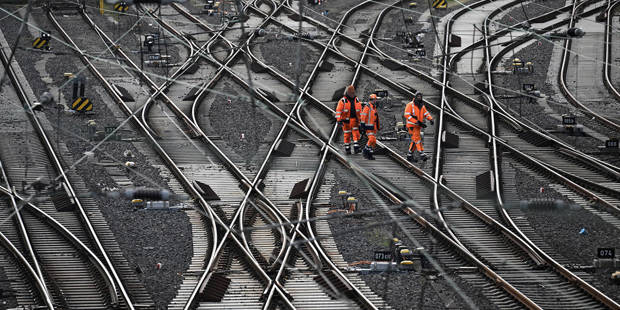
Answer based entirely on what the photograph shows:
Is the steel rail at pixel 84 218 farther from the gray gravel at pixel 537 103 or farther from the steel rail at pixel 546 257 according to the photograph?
the gray gravel at pixel 537 103

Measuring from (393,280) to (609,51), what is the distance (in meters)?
15.3

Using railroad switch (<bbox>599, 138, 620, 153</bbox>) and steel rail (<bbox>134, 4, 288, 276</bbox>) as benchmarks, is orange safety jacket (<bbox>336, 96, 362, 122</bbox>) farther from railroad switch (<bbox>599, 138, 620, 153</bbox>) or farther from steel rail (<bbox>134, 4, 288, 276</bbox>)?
railroad switch (<bbox>599, 138, 620, 153</bbox>)

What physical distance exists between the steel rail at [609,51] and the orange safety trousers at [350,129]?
278 inches

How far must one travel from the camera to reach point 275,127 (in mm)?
18703

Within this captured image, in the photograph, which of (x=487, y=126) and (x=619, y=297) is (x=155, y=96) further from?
(x=619, y=297)

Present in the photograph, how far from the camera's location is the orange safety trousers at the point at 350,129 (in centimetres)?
1655

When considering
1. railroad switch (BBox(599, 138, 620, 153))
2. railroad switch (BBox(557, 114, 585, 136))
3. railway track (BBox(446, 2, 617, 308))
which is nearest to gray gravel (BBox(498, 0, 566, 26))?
railroad switch (BBox(557, 114, 585, 136))

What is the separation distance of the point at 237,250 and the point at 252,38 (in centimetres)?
1433

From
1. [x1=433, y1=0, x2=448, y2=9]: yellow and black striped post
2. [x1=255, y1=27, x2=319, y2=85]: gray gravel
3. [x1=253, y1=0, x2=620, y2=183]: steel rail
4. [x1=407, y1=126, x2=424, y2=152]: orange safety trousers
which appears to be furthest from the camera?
[x1=433, y1=0, x2=448, y2=9]: yellow and black striped post

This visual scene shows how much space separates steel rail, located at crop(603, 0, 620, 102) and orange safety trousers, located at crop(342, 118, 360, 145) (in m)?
7.07

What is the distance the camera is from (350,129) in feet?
55.0

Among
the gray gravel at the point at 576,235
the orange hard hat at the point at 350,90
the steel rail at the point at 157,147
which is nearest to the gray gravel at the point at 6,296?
the steel rail at the point at 157,147

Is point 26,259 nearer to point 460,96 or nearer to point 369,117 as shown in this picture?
point 369,117

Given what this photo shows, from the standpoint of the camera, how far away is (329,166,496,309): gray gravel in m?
11.3
